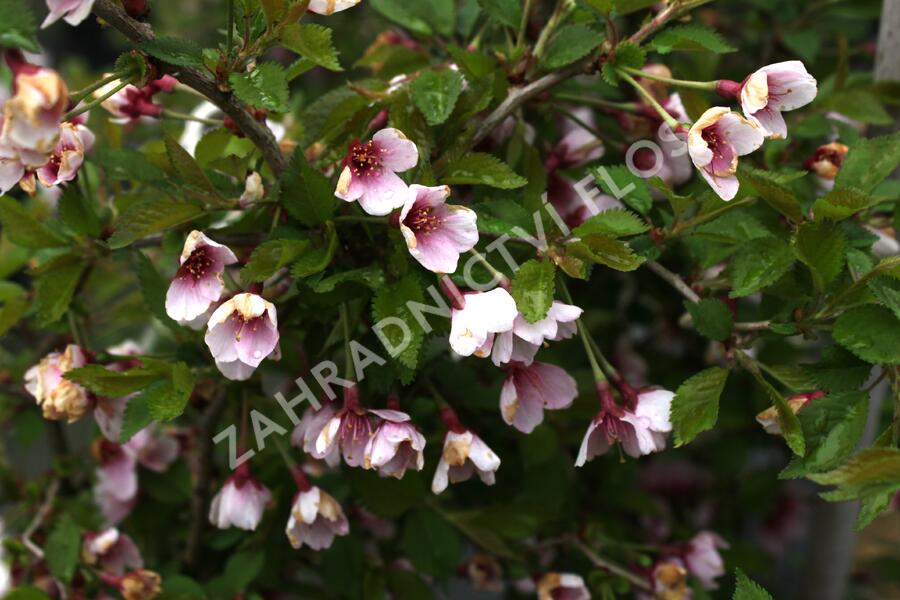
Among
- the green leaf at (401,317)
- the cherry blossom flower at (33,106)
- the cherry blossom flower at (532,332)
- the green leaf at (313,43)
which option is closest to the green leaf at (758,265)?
the cherry blossom flower at (532,332)

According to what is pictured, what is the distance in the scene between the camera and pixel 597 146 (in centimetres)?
95

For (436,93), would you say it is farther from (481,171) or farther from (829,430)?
(829,430)

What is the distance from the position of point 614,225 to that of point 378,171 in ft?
0.60

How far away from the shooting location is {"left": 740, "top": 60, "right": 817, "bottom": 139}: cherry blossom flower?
697 mm

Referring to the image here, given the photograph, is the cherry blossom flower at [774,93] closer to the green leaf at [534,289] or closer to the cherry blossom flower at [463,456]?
the green leaf at [534,289]

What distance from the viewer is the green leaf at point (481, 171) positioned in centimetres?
73

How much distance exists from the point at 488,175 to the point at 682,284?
193mm

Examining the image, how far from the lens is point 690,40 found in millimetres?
784

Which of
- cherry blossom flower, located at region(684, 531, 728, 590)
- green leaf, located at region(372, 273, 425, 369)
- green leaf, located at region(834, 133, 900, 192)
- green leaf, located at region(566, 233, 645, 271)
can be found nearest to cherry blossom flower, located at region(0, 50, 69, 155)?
green leaf, located at region(372, 273, 425, 369)

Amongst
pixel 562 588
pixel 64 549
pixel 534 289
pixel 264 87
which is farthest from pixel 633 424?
pixel 64 549

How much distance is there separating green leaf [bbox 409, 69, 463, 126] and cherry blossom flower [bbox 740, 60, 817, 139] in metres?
0.22

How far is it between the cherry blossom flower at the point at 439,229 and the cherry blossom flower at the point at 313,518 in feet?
0.81

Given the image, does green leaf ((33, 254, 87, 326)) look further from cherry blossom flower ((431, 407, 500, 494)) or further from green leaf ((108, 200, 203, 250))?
cherry blossom flower ((431, 407, 500, 494))

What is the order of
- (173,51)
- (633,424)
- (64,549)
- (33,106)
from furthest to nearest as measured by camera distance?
(64,549) < (633,424) < (173,51) < (33,106)
